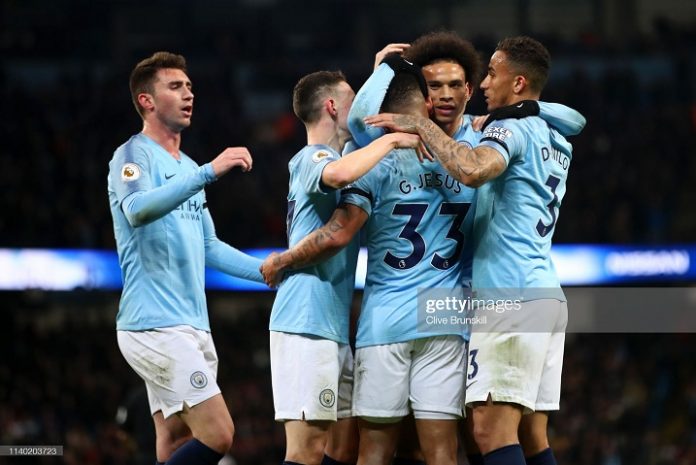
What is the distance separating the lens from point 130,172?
221 inches

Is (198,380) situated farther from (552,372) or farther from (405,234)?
(552,372)

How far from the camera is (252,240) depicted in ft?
52.0

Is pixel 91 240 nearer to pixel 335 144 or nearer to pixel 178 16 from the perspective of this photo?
pixel 178 16

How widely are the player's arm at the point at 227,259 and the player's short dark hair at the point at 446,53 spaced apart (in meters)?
1.44

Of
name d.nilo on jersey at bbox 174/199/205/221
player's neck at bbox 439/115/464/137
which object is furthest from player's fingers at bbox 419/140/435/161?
name d.nilo on jersey at bbox 174/199/205/221

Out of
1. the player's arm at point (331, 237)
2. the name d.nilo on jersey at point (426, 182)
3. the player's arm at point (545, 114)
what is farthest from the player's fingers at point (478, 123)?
the player's arm at point (331, 237)

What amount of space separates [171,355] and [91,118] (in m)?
12.7

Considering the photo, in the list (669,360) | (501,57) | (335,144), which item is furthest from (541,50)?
(669,360)

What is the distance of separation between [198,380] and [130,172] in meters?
1.12

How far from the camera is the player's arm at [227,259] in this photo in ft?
19.8

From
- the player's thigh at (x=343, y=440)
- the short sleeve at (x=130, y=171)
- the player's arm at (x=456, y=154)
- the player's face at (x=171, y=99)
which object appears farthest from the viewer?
the player's face at (x=171, y=99)

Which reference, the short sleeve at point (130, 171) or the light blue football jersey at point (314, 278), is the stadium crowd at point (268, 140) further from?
the light blue football jersey at point (314, 278)

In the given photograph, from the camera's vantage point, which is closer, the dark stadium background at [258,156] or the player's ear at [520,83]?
the player's ear at [520,83]

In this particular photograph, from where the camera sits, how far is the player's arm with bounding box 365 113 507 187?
4898mm
